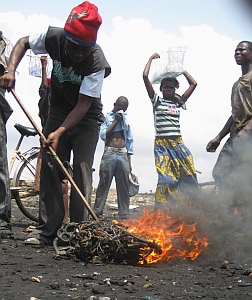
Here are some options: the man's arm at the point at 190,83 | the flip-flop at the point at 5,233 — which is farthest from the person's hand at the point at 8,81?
the man's arm at the point at 190,83

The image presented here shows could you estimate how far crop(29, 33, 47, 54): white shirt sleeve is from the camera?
5439 mm

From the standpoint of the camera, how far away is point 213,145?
7.49m

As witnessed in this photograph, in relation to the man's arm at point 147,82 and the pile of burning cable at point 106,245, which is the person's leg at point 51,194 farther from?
the man's arm at point 147,82

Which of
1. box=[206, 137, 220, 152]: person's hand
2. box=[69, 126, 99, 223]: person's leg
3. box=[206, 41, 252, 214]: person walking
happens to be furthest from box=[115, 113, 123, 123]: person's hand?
box=[69, 126, 99, 223]: person's leg

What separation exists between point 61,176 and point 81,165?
1.14 feet

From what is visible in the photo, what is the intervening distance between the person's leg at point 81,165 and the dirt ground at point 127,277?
52cm

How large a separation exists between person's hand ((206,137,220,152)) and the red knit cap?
300 centimetres

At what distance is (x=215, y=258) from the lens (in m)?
4.97

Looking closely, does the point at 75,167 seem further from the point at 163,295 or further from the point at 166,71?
the point at 166,71

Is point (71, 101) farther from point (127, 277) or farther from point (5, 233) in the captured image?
point (127, 277)

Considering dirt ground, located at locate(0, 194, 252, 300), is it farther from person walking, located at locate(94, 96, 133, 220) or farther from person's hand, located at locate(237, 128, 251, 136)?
person walking, located at locate(94, 96, 133, 220)

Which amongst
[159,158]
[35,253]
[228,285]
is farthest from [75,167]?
[159,158]

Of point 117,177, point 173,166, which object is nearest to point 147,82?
point 173,166

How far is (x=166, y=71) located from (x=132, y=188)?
298cm
